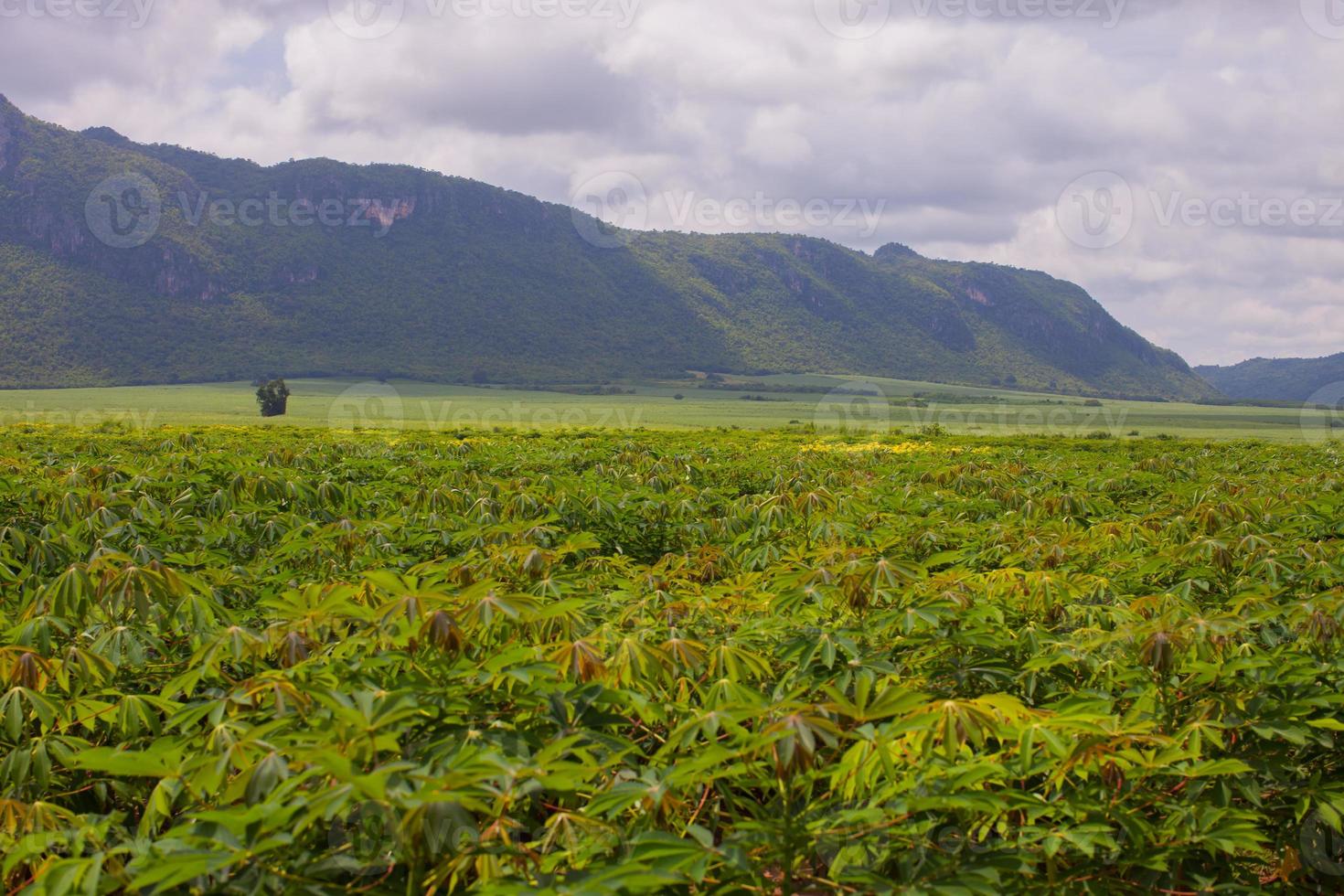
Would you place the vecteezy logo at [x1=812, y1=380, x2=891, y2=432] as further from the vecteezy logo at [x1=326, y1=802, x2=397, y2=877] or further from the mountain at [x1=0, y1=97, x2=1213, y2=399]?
the vecteezy logo at [x1=326, y1=802, x2=397, y2=877]

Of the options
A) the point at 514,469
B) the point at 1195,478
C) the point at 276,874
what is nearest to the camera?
the point at 276,874

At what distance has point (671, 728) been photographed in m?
2.71

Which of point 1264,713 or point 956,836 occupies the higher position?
point 1264,713

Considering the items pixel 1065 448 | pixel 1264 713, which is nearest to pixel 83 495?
pixel 1264 713

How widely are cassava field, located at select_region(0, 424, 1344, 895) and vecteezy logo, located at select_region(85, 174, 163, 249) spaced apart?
15386 cm

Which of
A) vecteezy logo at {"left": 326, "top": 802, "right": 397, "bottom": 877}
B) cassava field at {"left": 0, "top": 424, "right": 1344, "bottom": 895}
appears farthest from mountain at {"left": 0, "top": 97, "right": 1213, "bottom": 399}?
vecteezy logo at {"left": 326, "top": 802, "right": 397, "bottom": 877}

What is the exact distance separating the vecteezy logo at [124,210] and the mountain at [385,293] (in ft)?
1.09

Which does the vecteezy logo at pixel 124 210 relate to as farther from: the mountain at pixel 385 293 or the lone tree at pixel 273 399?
the lone tree at pixel 273 399

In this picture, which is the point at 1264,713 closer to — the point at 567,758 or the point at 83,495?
the point at 567,758

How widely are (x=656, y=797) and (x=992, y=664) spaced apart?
160cm

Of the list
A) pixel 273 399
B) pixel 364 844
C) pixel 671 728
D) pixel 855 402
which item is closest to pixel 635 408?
pixel 273 399

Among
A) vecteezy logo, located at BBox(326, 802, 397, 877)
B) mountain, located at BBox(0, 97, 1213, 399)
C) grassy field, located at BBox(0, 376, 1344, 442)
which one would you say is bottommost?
vecteezy logo, located at BBox(326, 802, 397, 877)

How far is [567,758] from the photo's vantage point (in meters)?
2.32

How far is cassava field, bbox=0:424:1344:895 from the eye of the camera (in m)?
1.88
